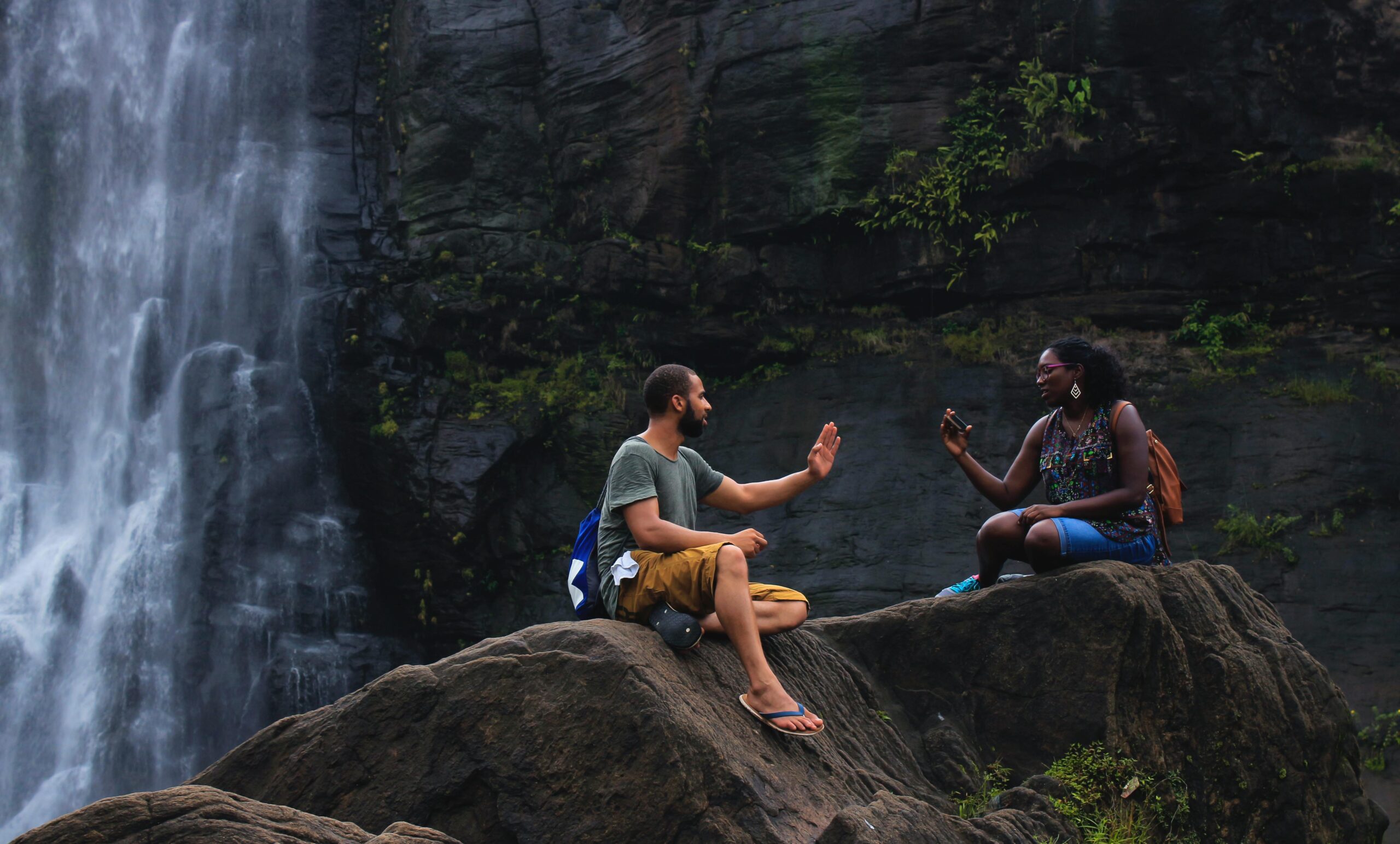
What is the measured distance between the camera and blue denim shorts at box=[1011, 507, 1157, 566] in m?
5.50

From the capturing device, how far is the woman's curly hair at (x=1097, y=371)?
554 centimetres

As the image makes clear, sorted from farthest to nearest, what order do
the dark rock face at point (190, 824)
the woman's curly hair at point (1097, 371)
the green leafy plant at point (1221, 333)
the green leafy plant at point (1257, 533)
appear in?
the green leafy plant at point (1221, 333)
the green leafy plant at point (1257, 533)
the woman's curly hair at point (1097, 371)
the dark rock face at point (190, 824)

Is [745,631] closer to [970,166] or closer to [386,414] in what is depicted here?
[970,166]

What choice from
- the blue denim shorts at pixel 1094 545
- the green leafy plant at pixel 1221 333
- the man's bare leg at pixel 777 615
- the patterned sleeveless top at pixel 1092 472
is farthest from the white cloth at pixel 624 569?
the green leafy plant at pixel 1221 333

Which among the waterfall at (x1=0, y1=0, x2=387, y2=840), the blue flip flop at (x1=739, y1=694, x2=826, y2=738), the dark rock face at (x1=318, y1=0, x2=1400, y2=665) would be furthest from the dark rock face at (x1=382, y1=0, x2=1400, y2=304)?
the blue flip flop at (x1=739, y1=694, x2=826, y2=738)

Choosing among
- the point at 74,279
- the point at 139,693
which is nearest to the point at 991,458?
the point at 139,693

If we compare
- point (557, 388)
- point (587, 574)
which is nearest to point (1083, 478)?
point (587, 574)

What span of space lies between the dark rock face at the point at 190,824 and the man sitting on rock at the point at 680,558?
1.49m

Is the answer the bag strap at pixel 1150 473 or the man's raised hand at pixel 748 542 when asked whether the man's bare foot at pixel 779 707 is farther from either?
the bag strap at pixel 1150 473

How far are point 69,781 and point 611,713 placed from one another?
13.0 metres

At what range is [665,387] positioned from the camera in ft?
15.9

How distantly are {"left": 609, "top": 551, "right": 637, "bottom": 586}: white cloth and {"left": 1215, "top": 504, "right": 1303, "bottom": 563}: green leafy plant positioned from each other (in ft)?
32.2

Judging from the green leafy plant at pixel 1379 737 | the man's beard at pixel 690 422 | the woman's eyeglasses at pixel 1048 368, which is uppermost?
the woman's eyeglasses at pixel 1048 368

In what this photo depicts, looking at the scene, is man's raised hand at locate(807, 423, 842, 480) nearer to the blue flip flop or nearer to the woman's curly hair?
the blue flip flop
